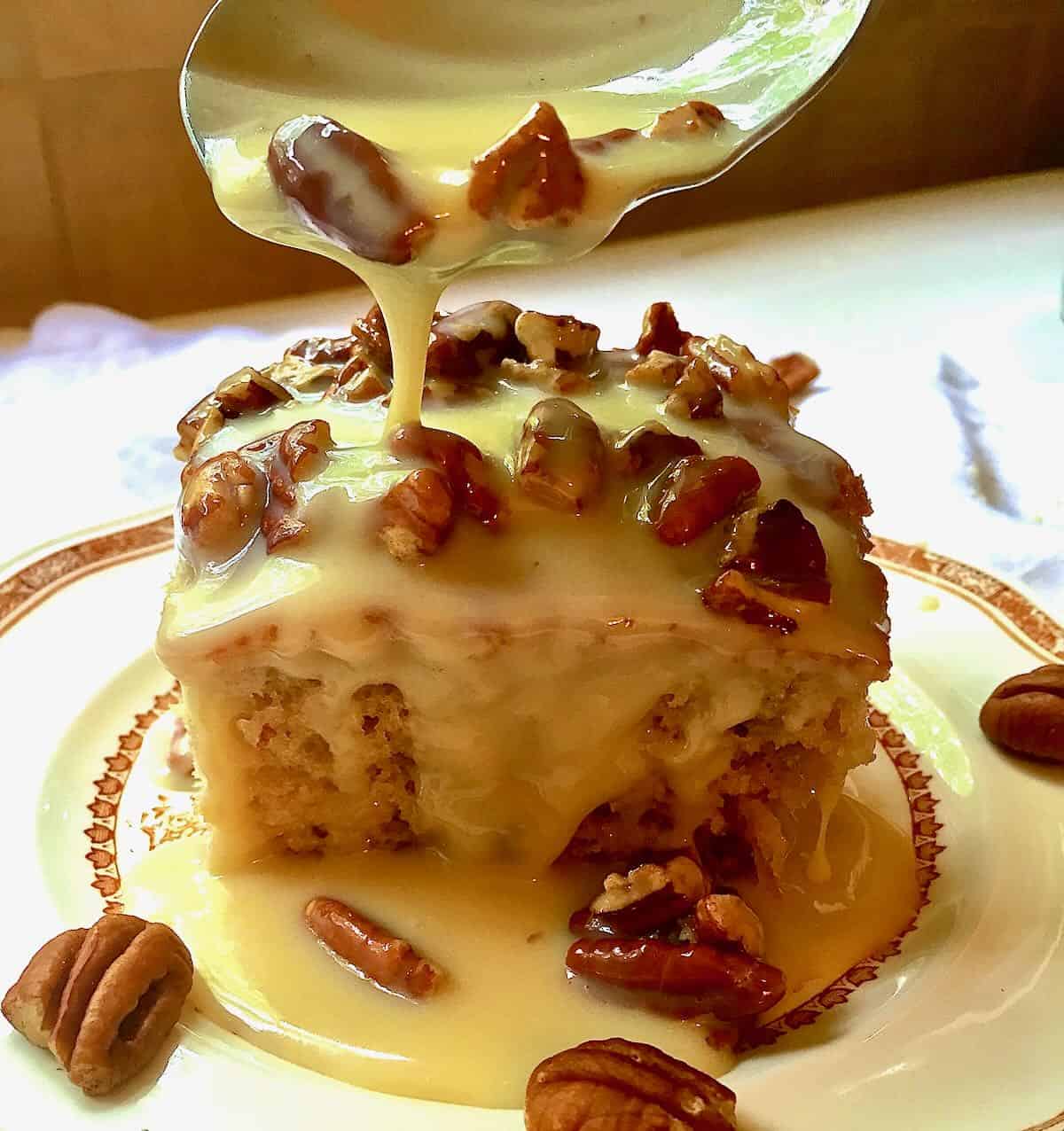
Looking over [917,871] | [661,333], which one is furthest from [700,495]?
[917,871]

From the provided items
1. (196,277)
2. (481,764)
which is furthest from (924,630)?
(196,277)

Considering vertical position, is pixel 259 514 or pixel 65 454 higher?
pixel 259 514

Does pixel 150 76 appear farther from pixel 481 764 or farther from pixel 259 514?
pixel 481 764

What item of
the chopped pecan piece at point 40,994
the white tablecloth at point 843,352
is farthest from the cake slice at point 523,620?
the white tablecloth at point 843,352

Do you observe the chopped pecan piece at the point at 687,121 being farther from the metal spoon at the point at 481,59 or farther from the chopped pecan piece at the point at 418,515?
the chopped pecan piece at the point at 418,515

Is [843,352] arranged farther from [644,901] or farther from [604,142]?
[644,901]
